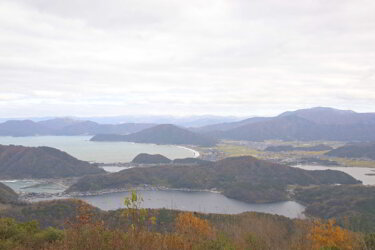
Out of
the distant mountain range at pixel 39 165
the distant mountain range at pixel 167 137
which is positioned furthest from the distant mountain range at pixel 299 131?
the distant mountain range at pixel 39 165

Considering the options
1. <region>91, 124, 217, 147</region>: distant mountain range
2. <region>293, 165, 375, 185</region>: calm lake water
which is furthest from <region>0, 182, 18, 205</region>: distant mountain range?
<region>91, 124, 217, 147</region>: distant mountain range

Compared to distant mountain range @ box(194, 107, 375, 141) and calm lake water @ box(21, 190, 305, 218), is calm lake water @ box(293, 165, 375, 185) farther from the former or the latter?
distant mountain range @ box(194, 107, 375, 141)

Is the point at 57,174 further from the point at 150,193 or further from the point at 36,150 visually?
the point at 150,193

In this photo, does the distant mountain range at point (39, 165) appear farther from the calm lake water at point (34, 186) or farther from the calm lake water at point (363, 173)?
the calm lake water at point (363, 173)

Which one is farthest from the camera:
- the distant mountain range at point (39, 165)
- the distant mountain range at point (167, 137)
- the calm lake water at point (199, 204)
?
the distant mountain range at point (167, 137)

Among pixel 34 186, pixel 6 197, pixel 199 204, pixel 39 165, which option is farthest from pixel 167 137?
pixel 6 197
